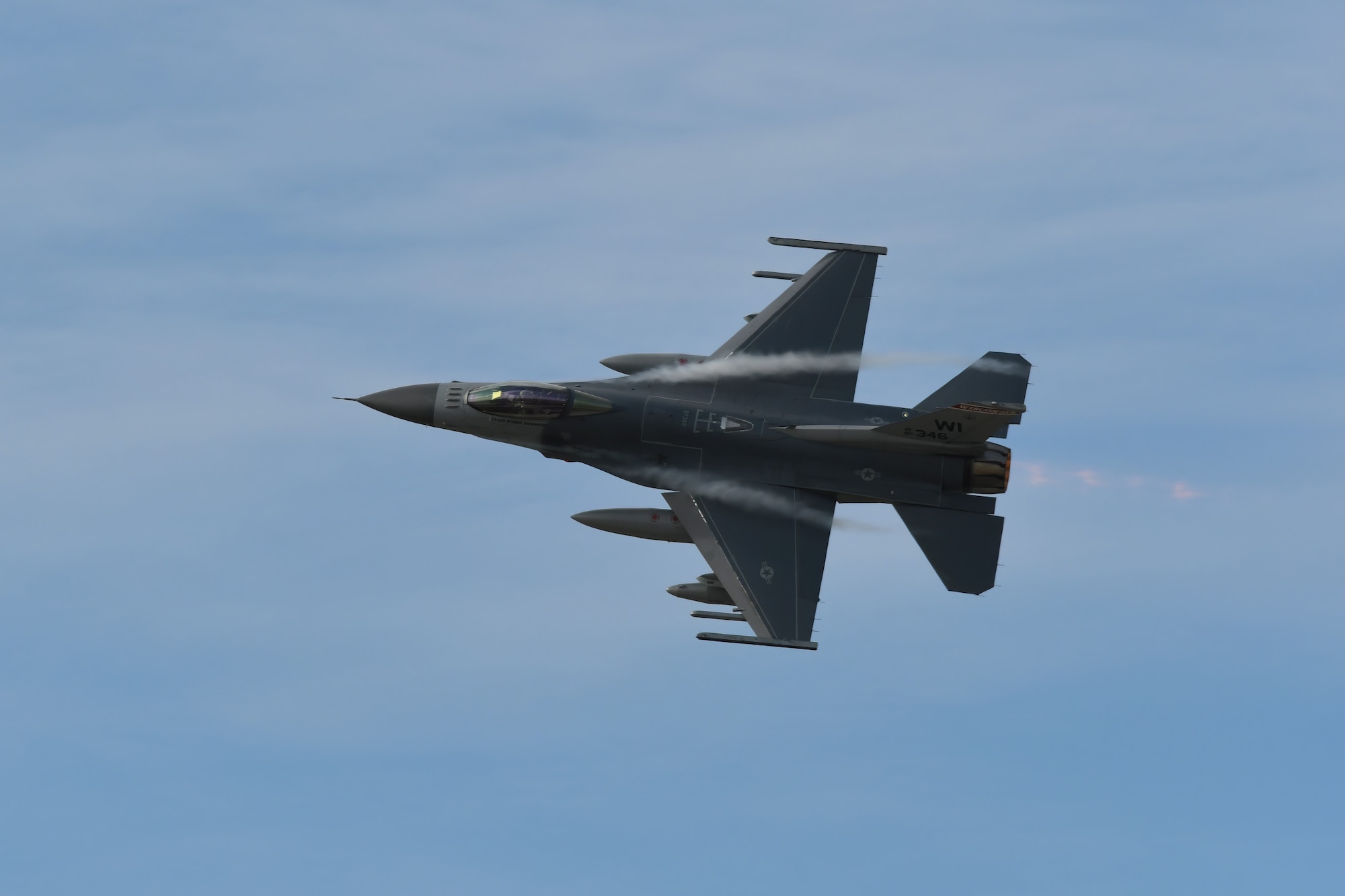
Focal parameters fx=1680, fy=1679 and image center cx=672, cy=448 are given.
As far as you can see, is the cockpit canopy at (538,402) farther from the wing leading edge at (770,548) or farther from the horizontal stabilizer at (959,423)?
the horizontal stabilizer at (959,423)

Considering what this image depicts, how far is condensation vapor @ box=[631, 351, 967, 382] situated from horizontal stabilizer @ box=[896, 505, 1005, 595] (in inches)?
150

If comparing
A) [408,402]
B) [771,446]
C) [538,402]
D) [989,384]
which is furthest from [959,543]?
[408,402]

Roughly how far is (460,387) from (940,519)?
38.4 feet

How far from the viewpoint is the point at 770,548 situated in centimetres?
3866

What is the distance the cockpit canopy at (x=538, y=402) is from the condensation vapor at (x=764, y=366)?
4.45ft

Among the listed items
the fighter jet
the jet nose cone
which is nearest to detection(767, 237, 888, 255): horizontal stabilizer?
the fighter jet

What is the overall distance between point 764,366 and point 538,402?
17.9 feet

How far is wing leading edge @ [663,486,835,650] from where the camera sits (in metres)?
38.0

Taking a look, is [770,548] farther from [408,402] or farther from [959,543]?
[408,402]

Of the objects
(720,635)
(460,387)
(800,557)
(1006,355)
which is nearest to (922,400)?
(1006,355)

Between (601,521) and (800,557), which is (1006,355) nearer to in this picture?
(800,557)

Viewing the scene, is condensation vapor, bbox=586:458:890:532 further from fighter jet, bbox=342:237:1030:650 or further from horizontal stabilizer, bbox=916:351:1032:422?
horizontal stabilizer, bbox=916:351:1032:422

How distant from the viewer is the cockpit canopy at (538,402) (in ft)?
129

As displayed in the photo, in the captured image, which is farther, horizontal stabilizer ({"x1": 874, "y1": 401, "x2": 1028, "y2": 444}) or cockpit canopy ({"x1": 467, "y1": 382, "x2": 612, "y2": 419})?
cockpit canopy ({"x1": 467, "y1": 382, "x2": 612, "y2": 419})
